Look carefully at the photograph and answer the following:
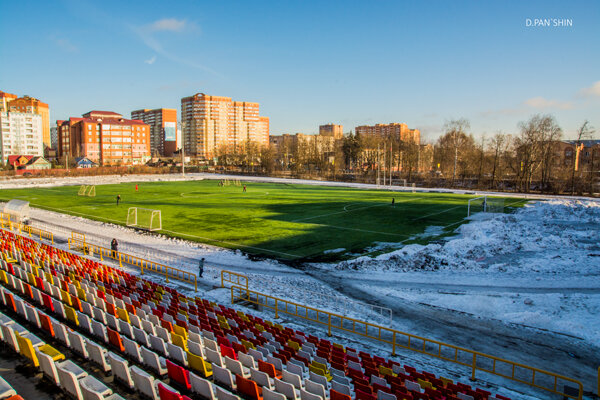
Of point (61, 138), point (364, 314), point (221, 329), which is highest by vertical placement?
point (61, 138)

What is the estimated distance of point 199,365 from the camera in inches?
385

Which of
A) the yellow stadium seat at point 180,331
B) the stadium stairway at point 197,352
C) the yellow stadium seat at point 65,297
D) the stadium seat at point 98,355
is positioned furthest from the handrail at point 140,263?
the stadium seat at point 98,355

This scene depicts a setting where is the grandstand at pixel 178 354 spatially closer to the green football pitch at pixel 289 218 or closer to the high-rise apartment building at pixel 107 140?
the green football pitch at pixel 289 218

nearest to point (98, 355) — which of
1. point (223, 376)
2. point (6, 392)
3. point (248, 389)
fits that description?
point (6, 392)

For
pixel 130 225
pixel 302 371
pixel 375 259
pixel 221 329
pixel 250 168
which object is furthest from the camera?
pixel 250 168

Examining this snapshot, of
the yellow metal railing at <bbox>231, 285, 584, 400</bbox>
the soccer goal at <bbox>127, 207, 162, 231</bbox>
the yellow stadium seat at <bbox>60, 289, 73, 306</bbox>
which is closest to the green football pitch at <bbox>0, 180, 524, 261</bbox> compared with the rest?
the soccer goal at <bbox>127, 207, 162, 231</bbox>

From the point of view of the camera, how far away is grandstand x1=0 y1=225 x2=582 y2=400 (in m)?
8.53

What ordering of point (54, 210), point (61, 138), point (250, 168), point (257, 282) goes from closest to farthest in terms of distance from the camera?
point (257, 282), point (54, 210), point (250, 168), point (61, 138)

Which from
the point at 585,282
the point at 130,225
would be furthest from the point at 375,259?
the point at 130,225

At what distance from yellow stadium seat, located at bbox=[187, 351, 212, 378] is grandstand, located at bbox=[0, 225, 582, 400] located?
0.03 m

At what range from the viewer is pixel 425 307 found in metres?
18.7

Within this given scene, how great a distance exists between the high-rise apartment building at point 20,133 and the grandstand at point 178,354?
151 m

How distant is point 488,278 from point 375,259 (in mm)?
6910

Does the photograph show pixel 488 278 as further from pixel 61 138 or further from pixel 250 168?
pixel 61 138
